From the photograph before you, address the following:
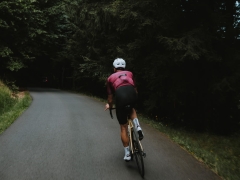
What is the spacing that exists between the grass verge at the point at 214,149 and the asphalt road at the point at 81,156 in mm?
325

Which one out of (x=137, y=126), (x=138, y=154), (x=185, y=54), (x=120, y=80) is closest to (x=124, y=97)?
(x=120, y=80)

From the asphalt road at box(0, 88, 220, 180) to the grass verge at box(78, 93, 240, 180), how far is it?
32cm

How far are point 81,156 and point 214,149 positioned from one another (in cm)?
527

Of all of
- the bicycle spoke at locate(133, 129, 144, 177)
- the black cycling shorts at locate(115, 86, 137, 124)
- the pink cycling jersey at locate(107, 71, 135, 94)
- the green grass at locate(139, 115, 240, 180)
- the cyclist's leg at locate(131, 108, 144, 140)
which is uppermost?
the pink cycling jersey at locate(107, 71, 135, 94)

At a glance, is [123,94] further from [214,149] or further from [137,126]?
[214,149]

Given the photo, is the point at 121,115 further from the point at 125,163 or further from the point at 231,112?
the point at 231,112

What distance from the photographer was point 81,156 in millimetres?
5289

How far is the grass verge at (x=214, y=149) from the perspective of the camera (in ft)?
18.2

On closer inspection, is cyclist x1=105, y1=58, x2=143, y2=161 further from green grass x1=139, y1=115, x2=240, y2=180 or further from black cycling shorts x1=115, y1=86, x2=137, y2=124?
green grass x1=139, y1=115, x2=240, y2=180

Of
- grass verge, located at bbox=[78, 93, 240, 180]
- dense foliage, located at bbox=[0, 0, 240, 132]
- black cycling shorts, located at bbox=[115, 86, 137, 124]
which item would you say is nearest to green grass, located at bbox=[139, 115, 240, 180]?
grass verge, located at bbox=[78, 93, 240, 180]

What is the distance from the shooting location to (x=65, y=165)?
15.5ft

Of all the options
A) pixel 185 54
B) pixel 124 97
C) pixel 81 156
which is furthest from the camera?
pixel 185 54

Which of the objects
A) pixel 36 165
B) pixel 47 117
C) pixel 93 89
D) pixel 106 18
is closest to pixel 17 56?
pixel 93 89

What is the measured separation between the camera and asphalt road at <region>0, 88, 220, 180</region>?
14.4 ft
